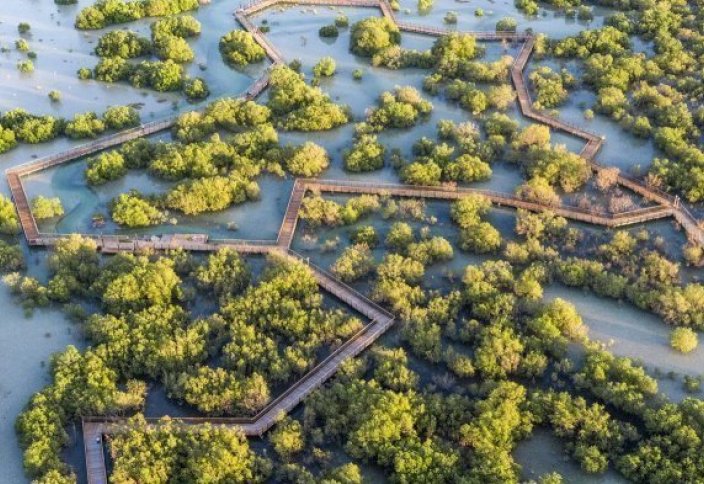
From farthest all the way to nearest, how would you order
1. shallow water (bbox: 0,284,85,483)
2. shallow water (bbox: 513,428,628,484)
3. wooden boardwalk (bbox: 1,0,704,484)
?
wooden boardwalk (bbox: 1,0,704,484) < shallow water (bbox: 0,284,85,483) < shallow water (bbox: 513,428,628,484)

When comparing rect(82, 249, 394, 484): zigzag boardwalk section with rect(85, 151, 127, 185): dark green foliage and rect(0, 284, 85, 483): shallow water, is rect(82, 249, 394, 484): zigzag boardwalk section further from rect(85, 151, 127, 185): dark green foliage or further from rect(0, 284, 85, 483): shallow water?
rect(85, 151, 127, 185): dark green foliage

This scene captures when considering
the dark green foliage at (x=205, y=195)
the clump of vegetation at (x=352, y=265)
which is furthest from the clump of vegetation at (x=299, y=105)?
the clump of vegetation at (x=352, y=265)

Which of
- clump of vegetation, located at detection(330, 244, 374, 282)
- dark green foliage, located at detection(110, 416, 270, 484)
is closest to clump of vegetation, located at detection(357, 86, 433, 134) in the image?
clump of vegetation, located at detection(330, 244, 374, 282)

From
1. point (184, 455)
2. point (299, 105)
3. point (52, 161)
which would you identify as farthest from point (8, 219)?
point (299, 105)

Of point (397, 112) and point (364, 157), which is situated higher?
point (397, 112)

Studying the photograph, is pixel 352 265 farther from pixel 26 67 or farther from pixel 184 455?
pixel 26 67

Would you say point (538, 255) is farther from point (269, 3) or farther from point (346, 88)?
point (269, 3)

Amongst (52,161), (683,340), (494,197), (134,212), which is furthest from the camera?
(52,161)
